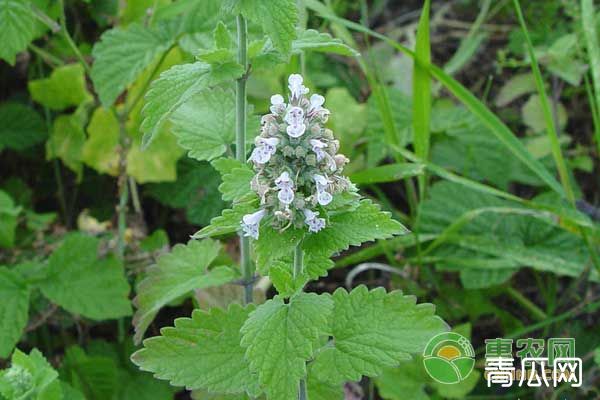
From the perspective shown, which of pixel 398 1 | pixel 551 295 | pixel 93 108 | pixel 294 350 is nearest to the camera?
pixel 294 350

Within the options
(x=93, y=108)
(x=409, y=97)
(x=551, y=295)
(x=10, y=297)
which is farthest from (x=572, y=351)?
(x=93, y=108)

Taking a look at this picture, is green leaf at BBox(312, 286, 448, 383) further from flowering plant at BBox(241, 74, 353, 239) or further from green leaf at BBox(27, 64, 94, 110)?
green leaf at BBox(27, 64, 94, 110)

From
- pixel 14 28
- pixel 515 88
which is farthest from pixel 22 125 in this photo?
pixel 515 88

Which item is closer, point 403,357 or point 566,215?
point 403,357

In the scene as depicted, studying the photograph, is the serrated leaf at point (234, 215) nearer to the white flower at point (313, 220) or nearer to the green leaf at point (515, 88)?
the white flower at point (313, 220)

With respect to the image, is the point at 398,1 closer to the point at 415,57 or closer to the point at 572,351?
the point at 415,57

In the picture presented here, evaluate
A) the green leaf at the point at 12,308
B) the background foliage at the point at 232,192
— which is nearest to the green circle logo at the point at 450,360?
the background foliage at the point at 232,192

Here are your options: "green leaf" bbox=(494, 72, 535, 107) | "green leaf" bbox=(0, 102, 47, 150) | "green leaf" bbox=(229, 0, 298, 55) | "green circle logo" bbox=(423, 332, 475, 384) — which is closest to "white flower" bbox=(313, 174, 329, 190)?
"green leaf" bbox=(229, 0, 298, 55)

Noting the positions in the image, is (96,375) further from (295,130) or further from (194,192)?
(295,130)
